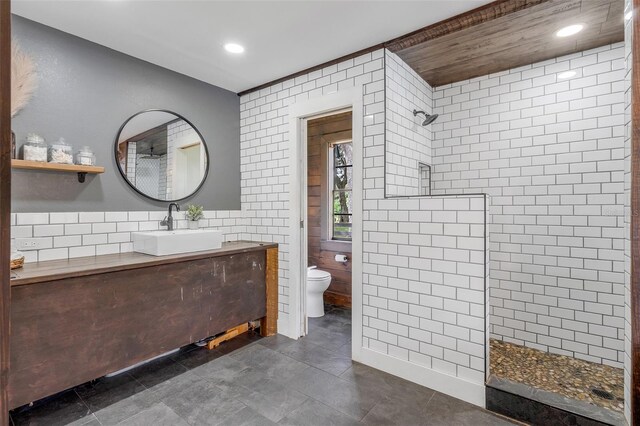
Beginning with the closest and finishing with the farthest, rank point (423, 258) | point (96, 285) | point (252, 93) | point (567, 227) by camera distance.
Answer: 1. point (96, 285)
2. point (423, 258)
3. point (567, 227)
4. point (252, 93)

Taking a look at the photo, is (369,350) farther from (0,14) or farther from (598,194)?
(0,14)

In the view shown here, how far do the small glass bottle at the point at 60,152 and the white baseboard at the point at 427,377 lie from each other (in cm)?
260

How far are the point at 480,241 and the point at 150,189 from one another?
104 inches

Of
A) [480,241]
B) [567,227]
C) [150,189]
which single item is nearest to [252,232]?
[150,189]

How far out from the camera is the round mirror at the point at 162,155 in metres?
2.60

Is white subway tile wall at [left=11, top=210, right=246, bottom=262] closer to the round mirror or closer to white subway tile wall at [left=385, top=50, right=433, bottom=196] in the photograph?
the round mirror

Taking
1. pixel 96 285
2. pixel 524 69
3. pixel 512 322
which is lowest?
pixel 512 322

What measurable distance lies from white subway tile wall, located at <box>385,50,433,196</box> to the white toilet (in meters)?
1.41

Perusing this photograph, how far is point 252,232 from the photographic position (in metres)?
3.43

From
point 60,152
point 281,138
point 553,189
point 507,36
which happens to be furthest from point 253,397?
point 507,36

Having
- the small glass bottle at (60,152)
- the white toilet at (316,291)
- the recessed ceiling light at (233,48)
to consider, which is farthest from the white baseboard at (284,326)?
the recessed ceiling light at (233,48)

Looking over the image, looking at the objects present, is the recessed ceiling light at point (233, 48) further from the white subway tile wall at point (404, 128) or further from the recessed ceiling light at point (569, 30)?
the recessed ceiling light at point (569, 30)

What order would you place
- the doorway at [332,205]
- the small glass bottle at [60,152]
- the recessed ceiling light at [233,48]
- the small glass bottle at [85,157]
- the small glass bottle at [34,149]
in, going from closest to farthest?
the small glass bottle at [34,149], the small glass bottle at [60,152], the small glass bottle at [85,157], the recessed ceiling light at [233,48], the doorway at [332,205]

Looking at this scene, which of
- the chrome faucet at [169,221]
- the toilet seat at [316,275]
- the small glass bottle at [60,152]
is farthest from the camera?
the toilet seat at [316,275]
